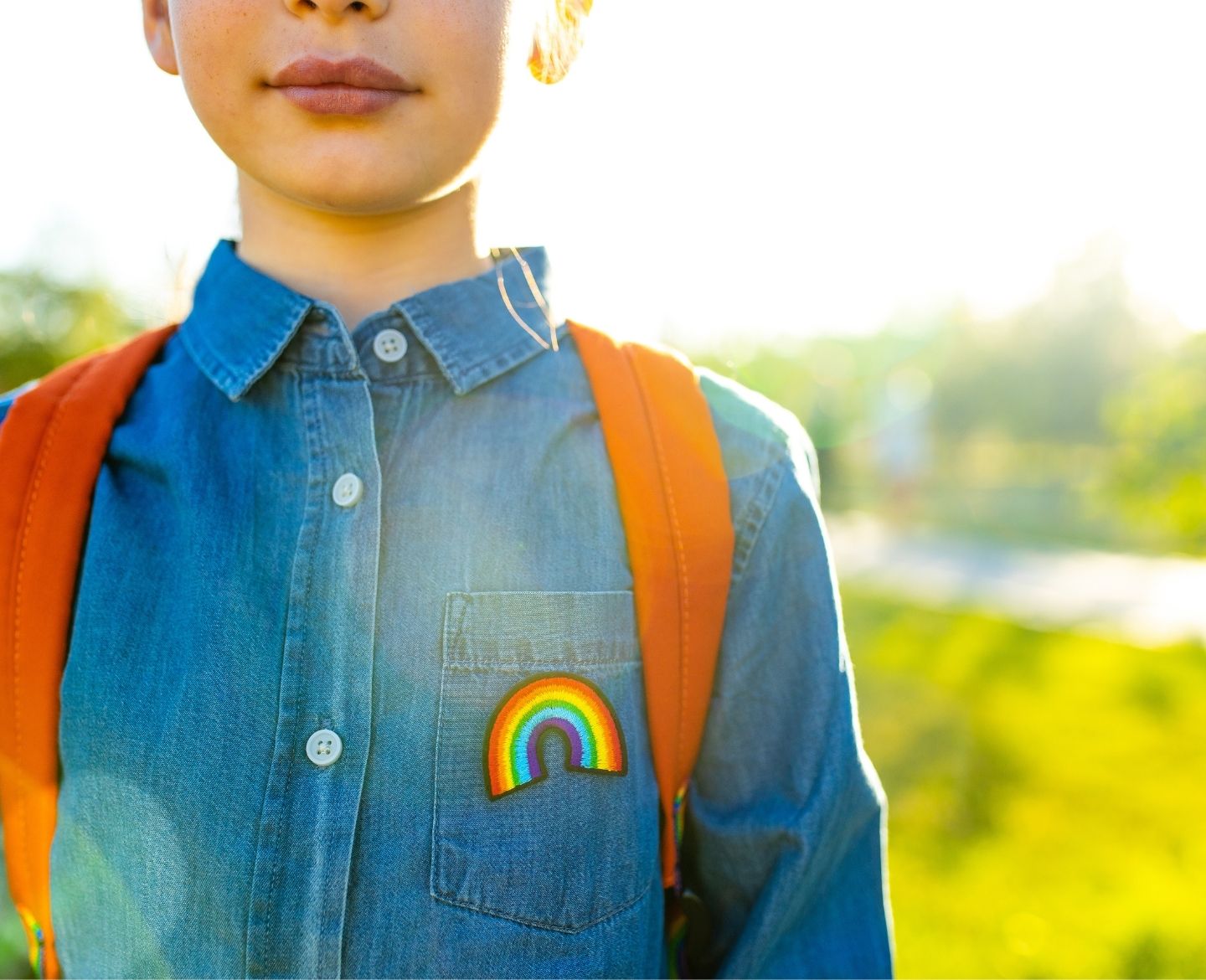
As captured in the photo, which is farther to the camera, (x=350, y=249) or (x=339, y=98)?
(x=350, y=249)

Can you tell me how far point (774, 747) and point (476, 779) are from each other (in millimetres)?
442

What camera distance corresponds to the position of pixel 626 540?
1399mm

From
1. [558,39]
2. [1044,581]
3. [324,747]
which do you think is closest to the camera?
[324,747]

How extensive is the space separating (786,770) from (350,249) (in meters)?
0.97

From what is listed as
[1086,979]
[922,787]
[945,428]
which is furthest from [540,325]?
[945,428]

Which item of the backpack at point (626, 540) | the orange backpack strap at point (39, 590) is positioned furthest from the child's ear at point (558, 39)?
the orange backpack strap at point (39, 590)

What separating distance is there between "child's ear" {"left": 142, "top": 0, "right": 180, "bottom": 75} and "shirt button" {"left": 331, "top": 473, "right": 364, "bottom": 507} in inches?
26.2

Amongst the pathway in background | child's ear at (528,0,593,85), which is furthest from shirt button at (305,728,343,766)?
the pathway in background

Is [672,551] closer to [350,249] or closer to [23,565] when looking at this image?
[350,249]

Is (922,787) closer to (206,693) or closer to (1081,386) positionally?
(206,693)

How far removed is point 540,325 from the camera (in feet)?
5.00

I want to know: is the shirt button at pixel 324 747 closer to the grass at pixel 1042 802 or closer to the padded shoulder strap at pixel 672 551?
the padded shoulder strap at pixel 672 551

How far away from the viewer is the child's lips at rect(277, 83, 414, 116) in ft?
4.07

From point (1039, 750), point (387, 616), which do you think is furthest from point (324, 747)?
point (1039, 750)
